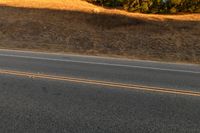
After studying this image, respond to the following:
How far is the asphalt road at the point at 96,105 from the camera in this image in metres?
6.79

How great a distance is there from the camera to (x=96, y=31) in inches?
967

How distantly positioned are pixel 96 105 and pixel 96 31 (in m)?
16.7

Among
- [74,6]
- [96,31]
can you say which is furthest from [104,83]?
[74,6]

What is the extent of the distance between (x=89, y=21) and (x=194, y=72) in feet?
47.0

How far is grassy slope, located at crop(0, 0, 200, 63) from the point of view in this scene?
20.4m

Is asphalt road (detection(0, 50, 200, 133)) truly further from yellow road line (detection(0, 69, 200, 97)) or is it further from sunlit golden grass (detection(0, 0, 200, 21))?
sunlit golden grass (detection(0, 0, 200, 21))

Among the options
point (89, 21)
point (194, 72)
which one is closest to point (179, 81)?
point (194, 72)

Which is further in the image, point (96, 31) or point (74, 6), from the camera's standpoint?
point (74, 6)

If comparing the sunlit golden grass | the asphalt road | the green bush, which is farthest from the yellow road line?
the green bush

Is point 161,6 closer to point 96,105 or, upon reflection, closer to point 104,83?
point 104,83

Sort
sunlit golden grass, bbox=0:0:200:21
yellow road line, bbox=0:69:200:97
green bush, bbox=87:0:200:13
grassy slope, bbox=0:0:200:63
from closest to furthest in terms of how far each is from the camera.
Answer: yellow road line, bbox=0:69:200:97, grassy slope, bbox=0:0:200:63, sunlit golden grass, bbox=0:0:200:21, green bush, bbox=87:0:200:13

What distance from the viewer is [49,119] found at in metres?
7.12

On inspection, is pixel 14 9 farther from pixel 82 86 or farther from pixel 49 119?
pixel 49 119

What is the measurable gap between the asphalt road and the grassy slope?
7391mm
